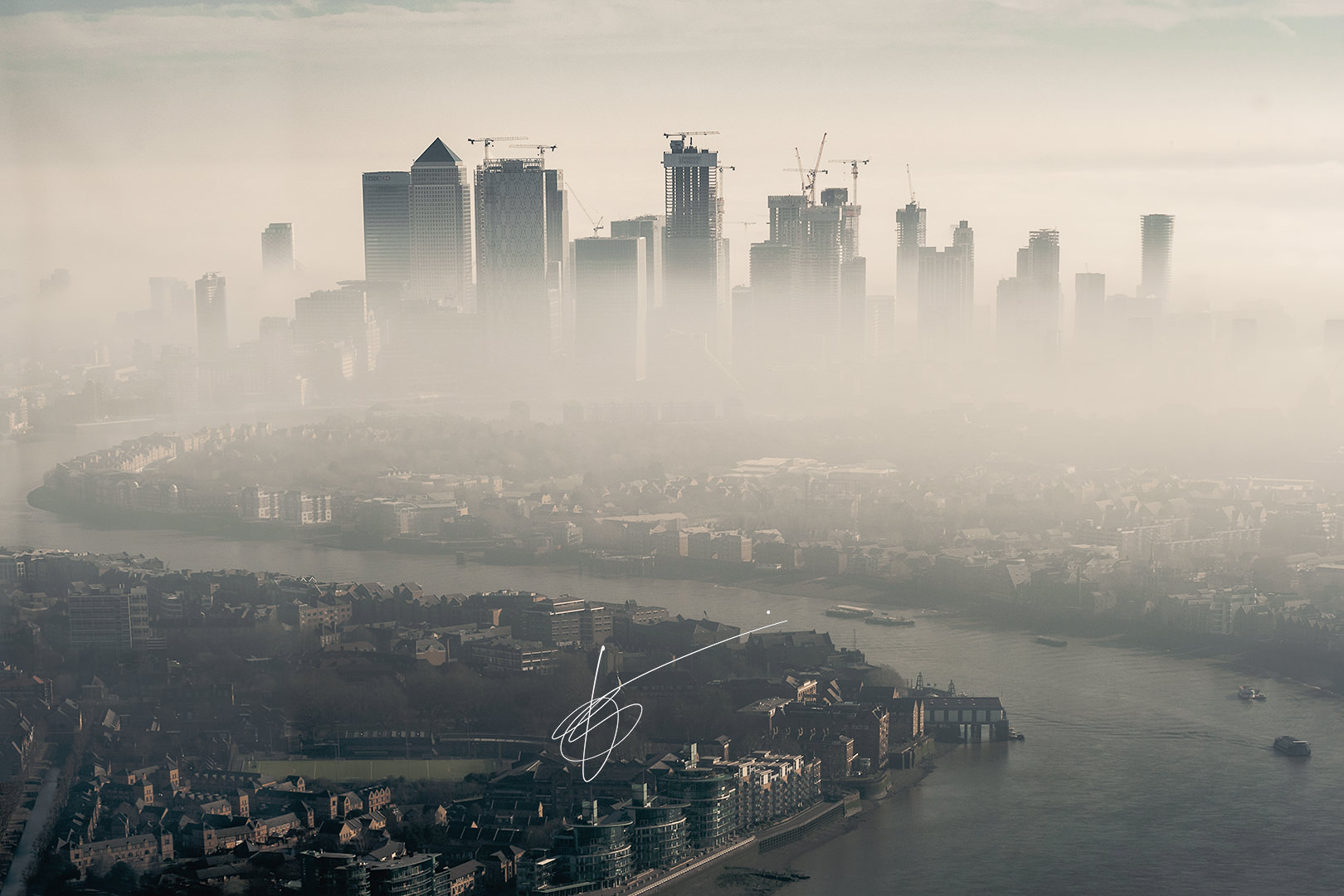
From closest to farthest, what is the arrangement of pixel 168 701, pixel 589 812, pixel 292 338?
1. pixel 589 812
2. pixel 168 701
3. pixel 292 338

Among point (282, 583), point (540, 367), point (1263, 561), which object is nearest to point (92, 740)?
point (282, 583)

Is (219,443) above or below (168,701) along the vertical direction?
above

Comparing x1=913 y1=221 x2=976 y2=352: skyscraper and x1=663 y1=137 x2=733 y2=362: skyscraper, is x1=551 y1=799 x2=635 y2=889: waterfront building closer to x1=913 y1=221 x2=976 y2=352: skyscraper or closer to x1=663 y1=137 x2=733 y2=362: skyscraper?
x1=663 y1=137 x2=733 y2=362: skyscraper

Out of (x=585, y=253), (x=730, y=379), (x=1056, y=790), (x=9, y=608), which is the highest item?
(x=585, y=253)

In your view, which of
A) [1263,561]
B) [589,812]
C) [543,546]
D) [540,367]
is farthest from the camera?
[540,367]

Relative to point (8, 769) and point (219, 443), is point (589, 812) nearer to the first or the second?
point (8, 769)

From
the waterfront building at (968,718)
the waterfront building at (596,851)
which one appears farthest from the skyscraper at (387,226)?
the waterfront building at (596,851)

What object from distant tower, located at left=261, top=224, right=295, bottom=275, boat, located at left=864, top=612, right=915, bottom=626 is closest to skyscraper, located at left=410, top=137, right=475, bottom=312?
distant tower, located at left=261, top=224, right=295, bottom=275
